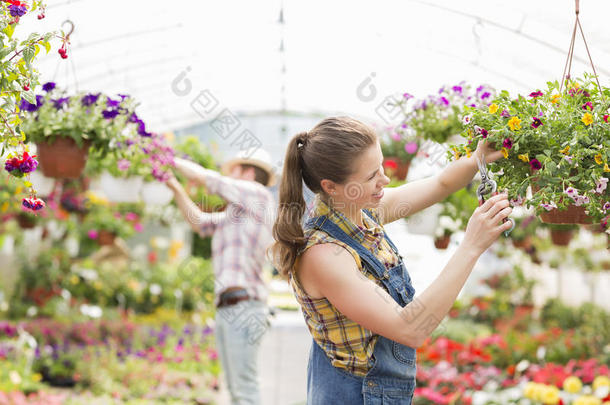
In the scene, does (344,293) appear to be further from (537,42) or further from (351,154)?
(537,42)

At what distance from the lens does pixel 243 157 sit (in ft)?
12.3

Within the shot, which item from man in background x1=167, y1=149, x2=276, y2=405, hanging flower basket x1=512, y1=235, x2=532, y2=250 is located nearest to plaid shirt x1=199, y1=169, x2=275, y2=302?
man in background x1=167, y1=149, x2=276, y2=405

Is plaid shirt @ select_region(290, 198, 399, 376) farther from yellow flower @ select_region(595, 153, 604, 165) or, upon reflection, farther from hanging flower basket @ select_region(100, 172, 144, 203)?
hanging flower basket @ select_region(100, 172, 144, 203)

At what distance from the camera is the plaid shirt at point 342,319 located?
1.62 meters

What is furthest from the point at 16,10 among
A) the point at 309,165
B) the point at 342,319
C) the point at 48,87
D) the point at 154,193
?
the point at 154,193

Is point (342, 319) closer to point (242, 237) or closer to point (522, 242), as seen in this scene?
point (242, 237)

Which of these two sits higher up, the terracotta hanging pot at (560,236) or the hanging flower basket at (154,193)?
the hanging flower basket at (154,193)

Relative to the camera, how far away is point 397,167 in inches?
169

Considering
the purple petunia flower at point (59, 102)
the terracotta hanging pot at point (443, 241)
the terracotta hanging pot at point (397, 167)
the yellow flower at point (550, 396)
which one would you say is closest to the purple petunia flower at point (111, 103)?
the purple petunia flower at point (59, 102)

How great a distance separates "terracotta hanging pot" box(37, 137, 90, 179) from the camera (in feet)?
8.72

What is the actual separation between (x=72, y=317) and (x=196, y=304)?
2.00 metres

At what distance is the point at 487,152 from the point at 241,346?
1.86 metres

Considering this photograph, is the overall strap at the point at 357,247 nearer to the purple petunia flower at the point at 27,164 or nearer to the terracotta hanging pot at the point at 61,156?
the purple petunia flower at the point at 27,164

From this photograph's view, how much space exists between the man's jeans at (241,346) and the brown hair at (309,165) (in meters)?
1.54
